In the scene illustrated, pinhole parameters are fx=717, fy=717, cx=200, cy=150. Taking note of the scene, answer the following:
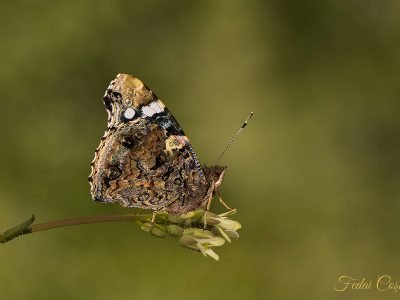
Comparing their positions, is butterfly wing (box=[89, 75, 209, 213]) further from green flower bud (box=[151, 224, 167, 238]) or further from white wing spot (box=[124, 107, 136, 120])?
green flower bud (box=[151, 224, 167, 238])

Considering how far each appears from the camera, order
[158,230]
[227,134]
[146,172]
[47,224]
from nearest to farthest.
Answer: [47,224] → [158,230] → [146,172] → [227,134]

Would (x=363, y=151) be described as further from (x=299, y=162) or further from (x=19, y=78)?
(x=19, y=78)

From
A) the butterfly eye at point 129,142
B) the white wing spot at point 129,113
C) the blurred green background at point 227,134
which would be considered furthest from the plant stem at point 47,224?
the blurred green background at point 227,134

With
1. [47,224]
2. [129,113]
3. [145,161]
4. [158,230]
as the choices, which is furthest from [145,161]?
[47,224]

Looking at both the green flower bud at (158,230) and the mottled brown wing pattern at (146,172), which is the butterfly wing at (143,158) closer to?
the mottled brown wing pattern at (146,172)

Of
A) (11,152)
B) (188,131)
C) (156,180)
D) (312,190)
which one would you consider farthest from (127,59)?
(156,180)

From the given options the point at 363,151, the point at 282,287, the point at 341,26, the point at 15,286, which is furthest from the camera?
the point at 341,26

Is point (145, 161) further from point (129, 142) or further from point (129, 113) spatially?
point (129, 113)

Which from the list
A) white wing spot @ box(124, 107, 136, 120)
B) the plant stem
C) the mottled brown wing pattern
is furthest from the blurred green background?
the plant stem
